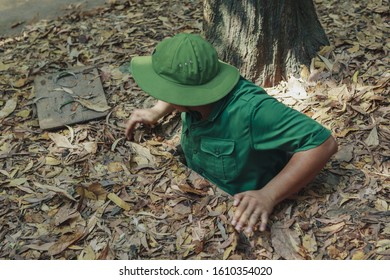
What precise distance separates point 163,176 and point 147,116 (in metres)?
0.51

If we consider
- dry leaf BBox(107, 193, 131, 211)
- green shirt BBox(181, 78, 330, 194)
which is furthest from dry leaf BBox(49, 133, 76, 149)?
green shirt BBox(181, 78, 330, 194)

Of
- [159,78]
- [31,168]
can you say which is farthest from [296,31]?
[31,168]

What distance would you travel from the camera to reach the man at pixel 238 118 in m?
2.66

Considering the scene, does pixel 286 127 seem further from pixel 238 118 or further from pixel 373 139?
pixel 373 139

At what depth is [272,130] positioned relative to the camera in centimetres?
274

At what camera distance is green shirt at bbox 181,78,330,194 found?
2721 mm

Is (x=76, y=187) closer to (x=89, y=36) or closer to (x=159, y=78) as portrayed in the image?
(x=159, y=78)

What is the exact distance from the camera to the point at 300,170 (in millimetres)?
2770

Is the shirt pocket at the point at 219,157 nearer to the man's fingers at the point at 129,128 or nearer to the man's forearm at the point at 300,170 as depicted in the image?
the man's forearm at the point at 300,170

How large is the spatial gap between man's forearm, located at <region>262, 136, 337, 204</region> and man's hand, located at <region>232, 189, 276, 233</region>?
0.05m

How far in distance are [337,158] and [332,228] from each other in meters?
0.55

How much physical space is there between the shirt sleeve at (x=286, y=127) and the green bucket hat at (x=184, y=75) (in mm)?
217

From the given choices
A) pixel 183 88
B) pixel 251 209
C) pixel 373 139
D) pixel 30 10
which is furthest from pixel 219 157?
pixel 30 10

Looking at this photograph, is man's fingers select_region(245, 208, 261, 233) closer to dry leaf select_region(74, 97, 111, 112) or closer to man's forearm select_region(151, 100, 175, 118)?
man's forearm select_region(151, 100, 175, 118)
